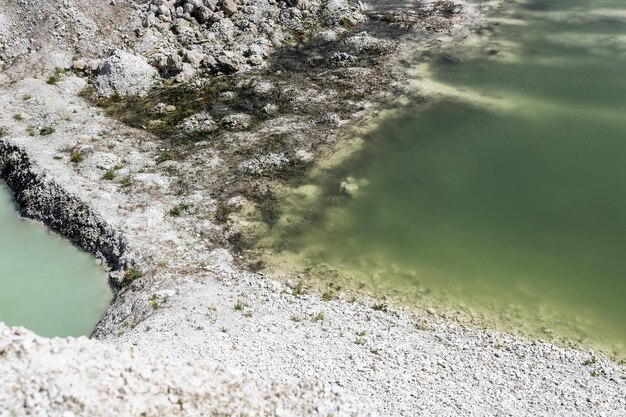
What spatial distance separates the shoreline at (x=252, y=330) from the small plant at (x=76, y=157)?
29 cm

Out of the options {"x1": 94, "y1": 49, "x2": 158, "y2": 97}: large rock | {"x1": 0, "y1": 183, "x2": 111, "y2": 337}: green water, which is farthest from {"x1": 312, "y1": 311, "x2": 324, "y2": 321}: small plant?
{"x1": 94, "y1": 49, "x2": 158, "y2": 97}: large rock

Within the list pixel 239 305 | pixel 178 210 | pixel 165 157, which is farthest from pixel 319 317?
pixel 165 157

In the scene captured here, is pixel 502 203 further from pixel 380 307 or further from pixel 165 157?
pixel 165 157

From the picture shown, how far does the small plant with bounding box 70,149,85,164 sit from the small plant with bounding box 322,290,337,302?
19183 millimetres

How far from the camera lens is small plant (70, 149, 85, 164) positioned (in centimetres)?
3228

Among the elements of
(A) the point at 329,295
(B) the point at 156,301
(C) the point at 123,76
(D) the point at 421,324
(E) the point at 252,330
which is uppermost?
(C) the point at 123,76

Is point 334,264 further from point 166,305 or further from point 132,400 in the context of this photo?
point 132,400

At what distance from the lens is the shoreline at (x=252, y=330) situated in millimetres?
18859

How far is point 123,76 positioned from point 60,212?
50.8 feet

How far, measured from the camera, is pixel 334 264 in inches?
1040

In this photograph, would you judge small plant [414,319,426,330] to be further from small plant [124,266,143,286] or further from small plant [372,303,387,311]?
small plant [124,266,143,286]

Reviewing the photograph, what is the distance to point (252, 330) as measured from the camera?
21547 millimetres

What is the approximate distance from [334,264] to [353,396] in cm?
901

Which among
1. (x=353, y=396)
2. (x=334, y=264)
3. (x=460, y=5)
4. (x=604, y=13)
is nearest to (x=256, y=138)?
(x=334, y=264)
